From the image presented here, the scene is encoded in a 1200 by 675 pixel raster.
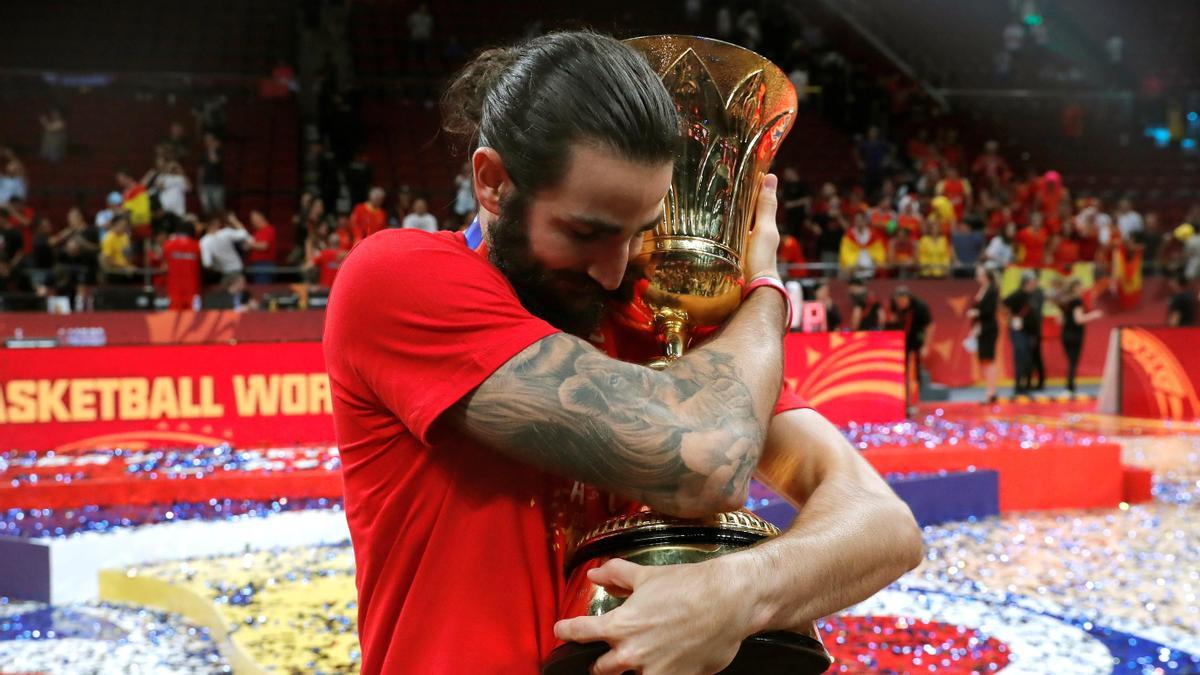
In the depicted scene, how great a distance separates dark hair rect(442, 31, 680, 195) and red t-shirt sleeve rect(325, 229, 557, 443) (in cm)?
12

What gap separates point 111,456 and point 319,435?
1358 mm

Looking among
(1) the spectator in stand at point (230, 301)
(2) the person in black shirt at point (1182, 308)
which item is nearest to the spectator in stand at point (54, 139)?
(1) the spectator in stand at point (230, 301)

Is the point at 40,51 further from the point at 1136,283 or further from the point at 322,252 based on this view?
the point at 1136,283

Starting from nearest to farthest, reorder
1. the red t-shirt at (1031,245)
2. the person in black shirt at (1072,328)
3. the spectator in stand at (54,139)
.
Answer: the person in black shirt at (1072,328)
the red t-shirt at (1031,245)
the spectator in stand at (54,139)

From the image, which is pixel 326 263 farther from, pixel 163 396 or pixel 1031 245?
pixel 1031 245

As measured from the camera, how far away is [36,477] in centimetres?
671

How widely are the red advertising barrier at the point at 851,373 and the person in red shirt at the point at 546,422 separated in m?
8.15

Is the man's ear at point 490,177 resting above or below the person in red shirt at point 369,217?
below

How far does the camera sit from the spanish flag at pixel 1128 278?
15.0 meters

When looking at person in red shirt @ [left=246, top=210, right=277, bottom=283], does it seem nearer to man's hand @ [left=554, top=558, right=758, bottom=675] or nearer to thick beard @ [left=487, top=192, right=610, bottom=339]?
thick beard @ [left=487, top=192, right=610, bottom=339]

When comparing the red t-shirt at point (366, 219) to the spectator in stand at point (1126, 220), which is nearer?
the red t-shirt at point (366, 219)

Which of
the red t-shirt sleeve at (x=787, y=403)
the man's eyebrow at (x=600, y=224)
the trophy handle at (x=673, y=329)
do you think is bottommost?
the red t-shirt sleeve at (x=787, y=403)

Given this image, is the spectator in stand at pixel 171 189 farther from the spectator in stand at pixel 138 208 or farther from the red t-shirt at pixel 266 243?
the red t-shirt at pixel 266 243

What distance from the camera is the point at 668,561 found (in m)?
1.22
